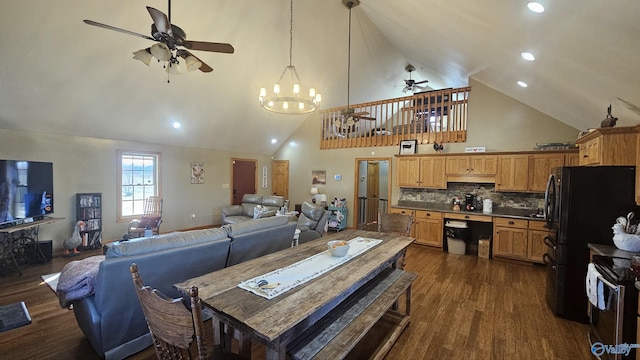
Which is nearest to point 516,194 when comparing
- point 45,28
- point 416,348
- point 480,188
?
point 480,188

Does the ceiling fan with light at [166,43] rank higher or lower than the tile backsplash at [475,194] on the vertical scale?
higher

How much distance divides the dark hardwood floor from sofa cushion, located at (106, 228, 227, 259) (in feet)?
3.04

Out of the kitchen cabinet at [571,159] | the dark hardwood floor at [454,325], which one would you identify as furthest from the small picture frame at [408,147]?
the dark hardwood floor at [454,325]

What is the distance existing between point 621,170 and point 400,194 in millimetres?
4160

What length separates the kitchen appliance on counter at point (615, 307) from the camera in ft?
6.32

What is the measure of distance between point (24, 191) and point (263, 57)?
4746mm

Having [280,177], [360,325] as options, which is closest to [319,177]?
[280,177]

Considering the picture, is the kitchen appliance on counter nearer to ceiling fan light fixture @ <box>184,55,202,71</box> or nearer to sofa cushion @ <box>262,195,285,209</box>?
ceiling fan light fixture @ <box>184,55,202,71</box>

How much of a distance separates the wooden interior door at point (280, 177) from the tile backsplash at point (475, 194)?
4.04 meters

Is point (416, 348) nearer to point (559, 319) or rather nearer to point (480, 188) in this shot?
point (559, 319)

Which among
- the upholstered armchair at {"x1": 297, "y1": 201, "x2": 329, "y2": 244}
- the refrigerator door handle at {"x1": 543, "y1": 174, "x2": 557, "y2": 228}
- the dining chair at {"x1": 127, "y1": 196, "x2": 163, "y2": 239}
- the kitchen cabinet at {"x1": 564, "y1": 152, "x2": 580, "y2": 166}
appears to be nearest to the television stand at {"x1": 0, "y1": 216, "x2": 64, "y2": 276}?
the dining chair at {"x1": 127, "y1": 196, "x2": 163, "y2": 239}

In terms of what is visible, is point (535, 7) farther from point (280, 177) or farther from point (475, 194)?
point (280, 177)

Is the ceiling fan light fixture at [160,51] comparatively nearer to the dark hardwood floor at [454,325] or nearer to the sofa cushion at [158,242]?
the sofa cushion at [158,242]

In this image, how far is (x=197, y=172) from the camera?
7500mm
